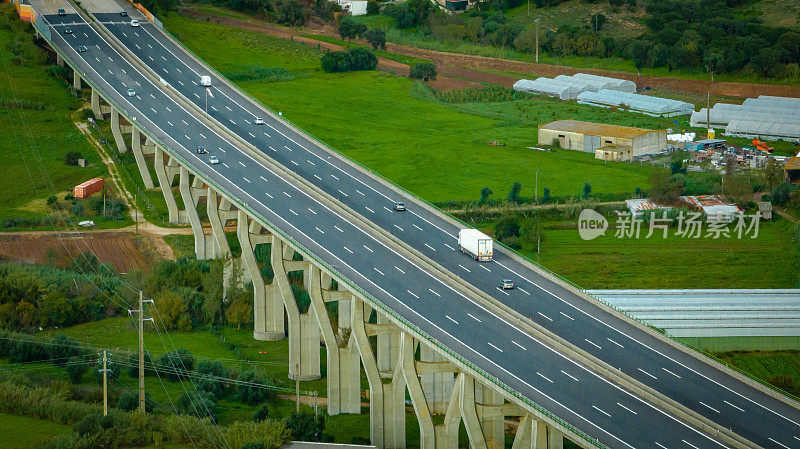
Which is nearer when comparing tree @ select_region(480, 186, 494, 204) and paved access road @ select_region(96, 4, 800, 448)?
paved access road @ select_region(96, 4, 800, 448)

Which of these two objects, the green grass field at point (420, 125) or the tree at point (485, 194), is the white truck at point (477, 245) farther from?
the green grass field at point (420, 125)

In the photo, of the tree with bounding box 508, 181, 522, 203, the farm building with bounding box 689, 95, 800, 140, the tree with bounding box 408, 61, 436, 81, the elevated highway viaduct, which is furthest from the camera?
the tree with bounding box 408, 61, 436, 81

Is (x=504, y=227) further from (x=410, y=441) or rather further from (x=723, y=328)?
(x=410, y=441)

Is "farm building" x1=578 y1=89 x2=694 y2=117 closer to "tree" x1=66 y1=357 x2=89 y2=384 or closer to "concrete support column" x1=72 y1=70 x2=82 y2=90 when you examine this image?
"concrete support column" x1=72 y1=70 x2=82 y2=90

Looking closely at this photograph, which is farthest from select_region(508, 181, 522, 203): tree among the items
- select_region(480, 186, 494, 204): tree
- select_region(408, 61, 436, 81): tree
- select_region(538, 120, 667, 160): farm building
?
select_region(408, 61, 436, 81): tree

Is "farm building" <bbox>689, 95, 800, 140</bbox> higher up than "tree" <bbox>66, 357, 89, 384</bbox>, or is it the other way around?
"farm building" <bbox>689, 95, 800, 140</bbox>

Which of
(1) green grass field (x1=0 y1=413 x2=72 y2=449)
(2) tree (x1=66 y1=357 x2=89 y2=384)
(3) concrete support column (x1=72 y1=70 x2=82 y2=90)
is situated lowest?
(2) tree (x1=66 y1=357 x2=89 y2=384)

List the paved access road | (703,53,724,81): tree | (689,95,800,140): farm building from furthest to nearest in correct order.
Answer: (703,53,724,81): tree → (689,95,800,140): farm building → the paved access road
